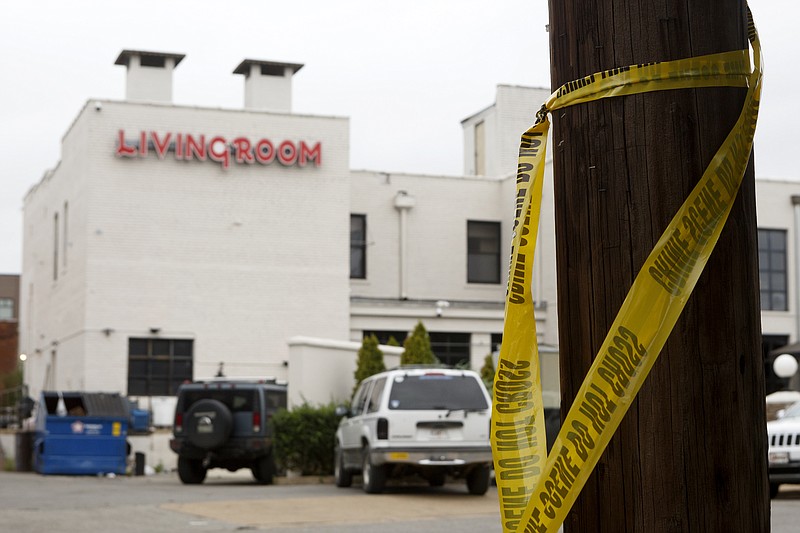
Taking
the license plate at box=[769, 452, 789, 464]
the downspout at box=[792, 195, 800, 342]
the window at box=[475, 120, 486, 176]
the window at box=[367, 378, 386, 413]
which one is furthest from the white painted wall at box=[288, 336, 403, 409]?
the downspout at box=[792, 195, 800, 342]

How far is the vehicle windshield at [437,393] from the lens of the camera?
18.8m

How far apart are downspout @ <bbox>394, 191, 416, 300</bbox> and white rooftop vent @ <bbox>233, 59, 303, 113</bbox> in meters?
4.42

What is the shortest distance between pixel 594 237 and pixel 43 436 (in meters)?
27.3

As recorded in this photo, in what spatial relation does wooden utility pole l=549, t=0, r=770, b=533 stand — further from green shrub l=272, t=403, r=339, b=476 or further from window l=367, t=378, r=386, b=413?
green shrub l=272, t=403, r=339, b=476

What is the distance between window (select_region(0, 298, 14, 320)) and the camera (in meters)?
84.9

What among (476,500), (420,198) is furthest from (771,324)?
(476,500)

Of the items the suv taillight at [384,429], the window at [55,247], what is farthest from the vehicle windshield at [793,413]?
the window at [55,247]

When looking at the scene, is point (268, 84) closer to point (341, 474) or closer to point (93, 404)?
point (93, 404)

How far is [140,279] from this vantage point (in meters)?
36.4

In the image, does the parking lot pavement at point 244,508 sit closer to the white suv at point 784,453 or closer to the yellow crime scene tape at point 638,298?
the white suv at point 784,453

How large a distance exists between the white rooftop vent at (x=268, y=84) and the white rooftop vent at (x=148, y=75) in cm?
228

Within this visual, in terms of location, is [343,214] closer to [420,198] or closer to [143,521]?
[420,198]

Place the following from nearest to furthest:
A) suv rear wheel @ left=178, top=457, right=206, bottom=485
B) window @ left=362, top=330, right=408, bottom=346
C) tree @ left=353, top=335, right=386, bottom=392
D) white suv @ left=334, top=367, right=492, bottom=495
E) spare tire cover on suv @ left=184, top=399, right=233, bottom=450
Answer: white suv @ left=334, top=367, right=492, bottom=495, spare tire cover on suv @ left=184, top=399, right=233, bottom=450, suv rear wheel @ left=178, top=457, right=206, bottom=485, tree @ left=353, top=335, right=386, bottom=392, window @ left=362, top=330, right=408, bottom=346

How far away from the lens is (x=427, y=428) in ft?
61.1
